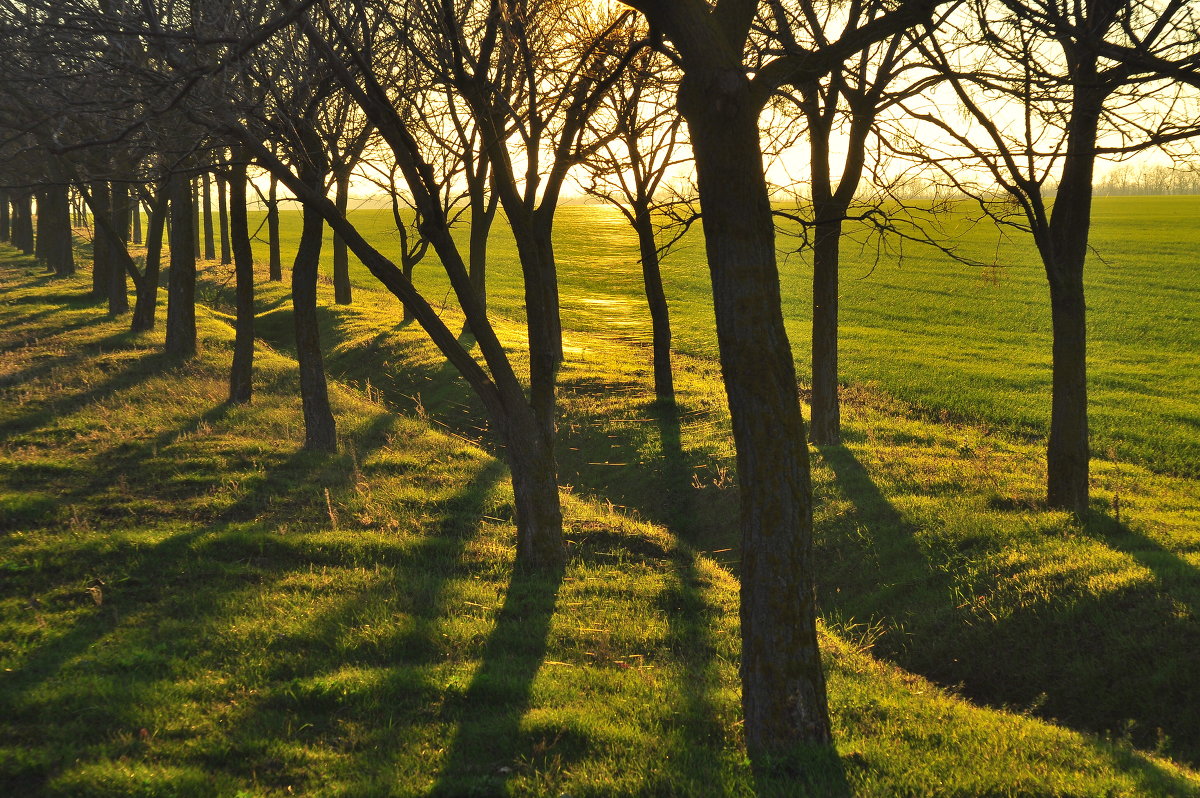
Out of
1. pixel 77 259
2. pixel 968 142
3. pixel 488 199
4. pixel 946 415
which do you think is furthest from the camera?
pixel 77 259

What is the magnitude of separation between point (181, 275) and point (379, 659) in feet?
49.9

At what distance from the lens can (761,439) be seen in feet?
17.4

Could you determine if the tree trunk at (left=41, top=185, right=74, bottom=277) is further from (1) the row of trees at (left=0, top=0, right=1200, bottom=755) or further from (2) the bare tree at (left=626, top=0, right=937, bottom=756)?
(2) the bare tree at (left=626, top=0, right=937, bottom=756)

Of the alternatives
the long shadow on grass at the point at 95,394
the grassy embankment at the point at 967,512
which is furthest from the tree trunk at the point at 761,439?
the long shadow on grass at the point at 95,394

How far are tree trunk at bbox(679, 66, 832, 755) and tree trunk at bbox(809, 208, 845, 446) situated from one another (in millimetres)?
9430

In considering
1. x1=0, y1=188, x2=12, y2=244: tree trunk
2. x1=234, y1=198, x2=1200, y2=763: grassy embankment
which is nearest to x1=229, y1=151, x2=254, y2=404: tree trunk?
x1=234, y1=198, x2=1200, y2=763: grassy embankment

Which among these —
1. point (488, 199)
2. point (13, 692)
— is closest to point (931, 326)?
point (488, 199)

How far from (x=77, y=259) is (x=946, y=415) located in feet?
157

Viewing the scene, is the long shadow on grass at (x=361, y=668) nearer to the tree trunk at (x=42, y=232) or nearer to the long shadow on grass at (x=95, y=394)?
the long shadow on grass at (x=95, y=394)

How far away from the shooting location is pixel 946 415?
18.6 meters

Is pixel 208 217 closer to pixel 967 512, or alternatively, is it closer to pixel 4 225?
pixel 4 225

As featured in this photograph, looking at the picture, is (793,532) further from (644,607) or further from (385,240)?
(385,240)

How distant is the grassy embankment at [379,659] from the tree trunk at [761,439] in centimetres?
47

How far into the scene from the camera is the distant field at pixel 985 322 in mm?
18719
